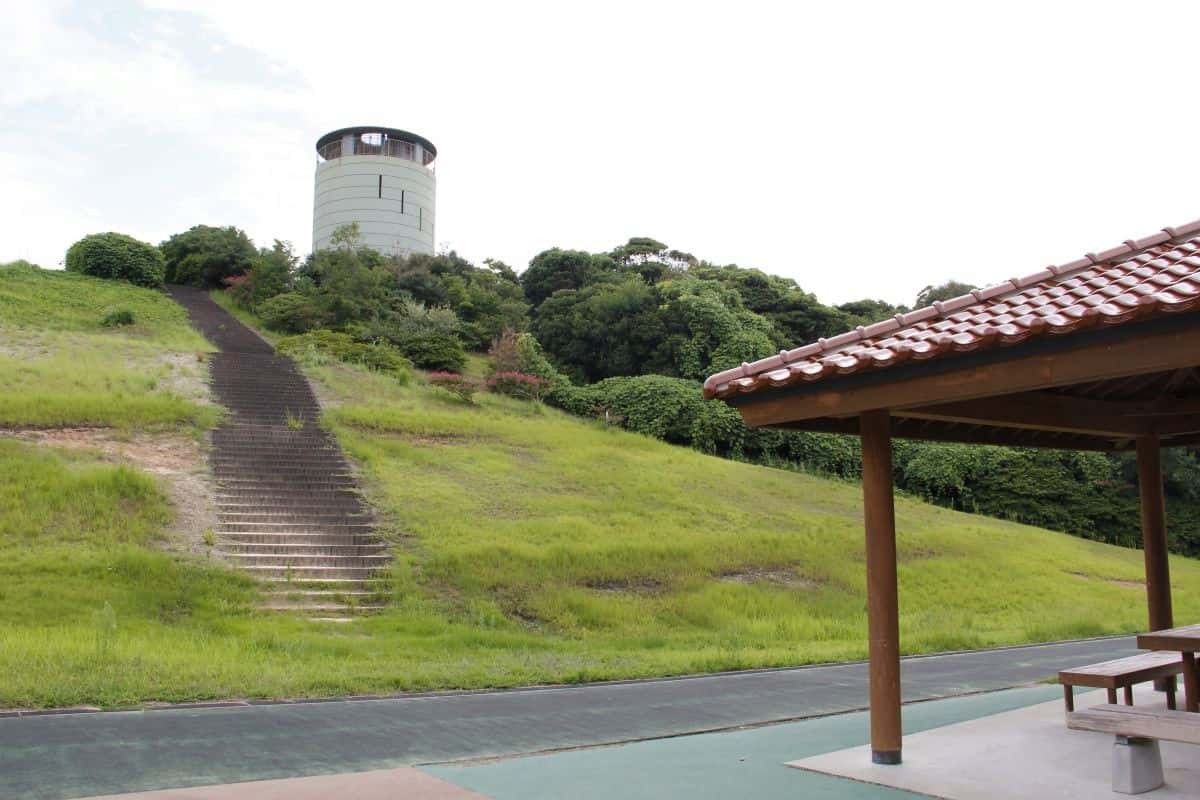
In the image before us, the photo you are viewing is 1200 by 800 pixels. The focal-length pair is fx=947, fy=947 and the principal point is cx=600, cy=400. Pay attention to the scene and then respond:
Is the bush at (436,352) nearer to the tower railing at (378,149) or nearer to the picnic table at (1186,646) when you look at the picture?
the picnic table at (1186,646)

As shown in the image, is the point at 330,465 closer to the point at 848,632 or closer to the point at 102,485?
the point at 102,485

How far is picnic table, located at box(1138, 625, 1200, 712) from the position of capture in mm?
5441

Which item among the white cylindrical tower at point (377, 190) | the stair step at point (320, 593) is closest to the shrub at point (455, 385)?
the stair step at point (320, 593)

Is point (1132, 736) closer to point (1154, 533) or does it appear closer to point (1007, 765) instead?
point (1007, 765)

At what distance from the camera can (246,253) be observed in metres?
46.5

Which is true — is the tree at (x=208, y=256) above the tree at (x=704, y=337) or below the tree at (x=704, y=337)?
above

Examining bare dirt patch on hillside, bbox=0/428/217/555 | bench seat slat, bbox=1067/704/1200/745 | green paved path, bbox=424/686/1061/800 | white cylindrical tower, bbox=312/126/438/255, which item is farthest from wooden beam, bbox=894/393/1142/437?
white cylindrical tower, bbox=312/126/438/255

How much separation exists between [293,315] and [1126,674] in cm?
3165

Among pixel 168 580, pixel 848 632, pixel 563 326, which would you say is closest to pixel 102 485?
pixel 168 580

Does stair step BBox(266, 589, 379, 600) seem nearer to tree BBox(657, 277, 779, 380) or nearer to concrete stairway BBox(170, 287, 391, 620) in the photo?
concrete stairway BBox(170, 287, 391, 620)

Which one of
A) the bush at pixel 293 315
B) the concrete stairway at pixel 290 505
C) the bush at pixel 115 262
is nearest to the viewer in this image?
the concrete stairway at pixel 290 505

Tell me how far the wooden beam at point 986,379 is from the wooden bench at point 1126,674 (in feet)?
7.48

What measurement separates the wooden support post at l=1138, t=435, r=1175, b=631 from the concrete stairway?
876 cm

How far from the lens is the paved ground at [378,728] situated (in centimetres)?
534
